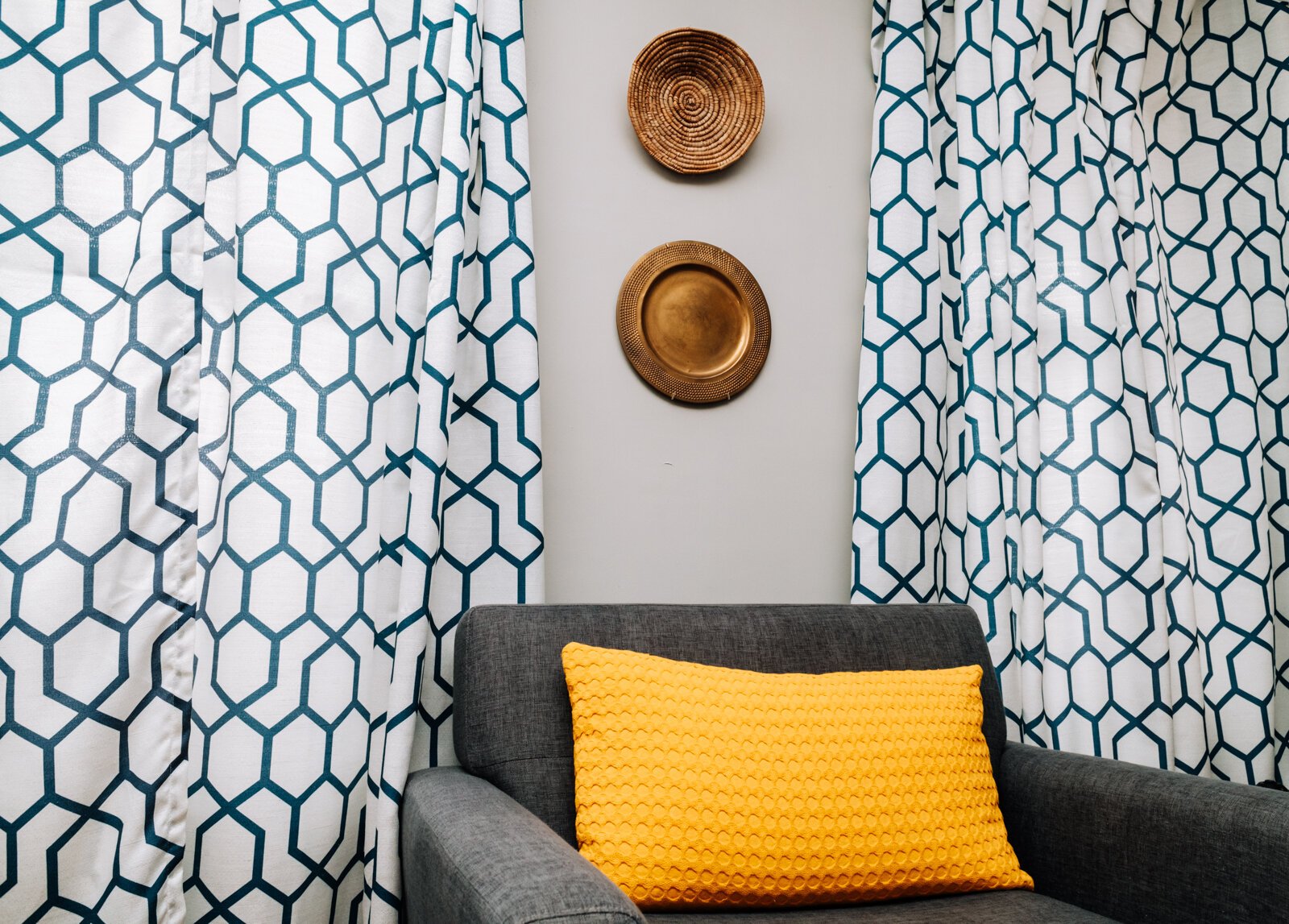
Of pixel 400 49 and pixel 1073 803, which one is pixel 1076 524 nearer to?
pixel 1073 803

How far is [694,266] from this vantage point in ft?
5.47

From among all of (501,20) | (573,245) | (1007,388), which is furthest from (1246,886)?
(501,20)

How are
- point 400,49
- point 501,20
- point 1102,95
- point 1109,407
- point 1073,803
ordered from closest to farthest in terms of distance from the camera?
point 1073,803 < point 400,49 < point 501,20 < point 1109,407 < point 1102,95

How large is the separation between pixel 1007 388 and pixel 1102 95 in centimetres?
66

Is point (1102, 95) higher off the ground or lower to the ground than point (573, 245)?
higher

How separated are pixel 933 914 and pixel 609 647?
51 cm

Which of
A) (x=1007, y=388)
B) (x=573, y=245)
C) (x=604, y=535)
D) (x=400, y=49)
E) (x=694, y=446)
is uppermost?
(x=400, y=49)

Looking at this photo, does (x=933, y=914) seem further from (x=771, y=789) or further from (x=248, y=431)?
(x=248, y=431)

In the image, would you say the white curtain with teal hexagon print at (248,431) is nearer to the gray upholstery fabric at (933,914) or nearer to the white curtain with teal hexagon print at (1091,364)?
the gray upholstery fabric at (933,914)

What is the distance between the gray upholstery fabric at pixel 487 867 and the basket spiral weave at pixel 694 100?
3.94 ft

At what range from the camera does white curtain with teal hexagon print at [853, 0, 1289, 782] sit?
62.0 inches

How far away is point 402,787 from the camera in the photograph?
1.18 metres

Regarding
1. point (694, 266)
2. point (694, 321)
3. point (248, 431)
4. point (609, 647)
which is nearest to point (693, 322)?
point (694, 321)

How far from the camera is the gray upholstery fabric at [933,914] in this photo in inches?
37.6
